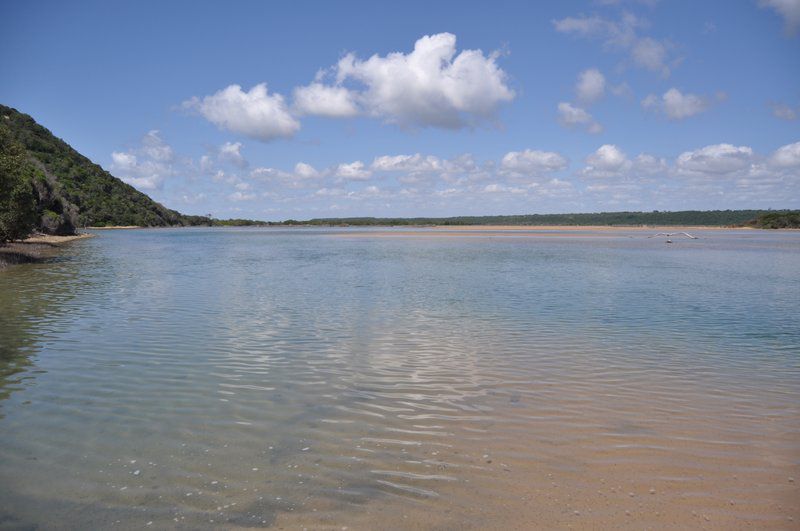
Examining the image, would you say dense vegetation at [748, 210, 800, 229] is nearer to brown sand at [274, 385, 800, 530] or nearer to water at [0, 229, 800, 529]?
water at [0, 229, 800, 529]

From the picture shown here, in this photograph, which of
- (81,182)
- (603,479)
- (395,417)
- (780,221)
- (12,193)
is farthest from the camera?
(780,221)

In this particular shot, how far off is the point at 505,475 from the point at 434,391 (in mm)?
3189

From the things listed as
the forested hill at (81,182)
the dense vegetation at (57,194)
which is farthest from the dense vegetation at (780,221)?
the forested hill at (81,182)

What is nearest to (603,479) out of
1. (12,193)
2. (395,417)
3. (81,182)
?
(395,417)

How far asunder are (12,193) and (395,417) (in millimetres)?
→ 31988

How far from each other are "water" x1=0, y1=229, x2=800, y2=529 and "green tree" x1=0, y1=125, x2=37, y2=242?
16044mm

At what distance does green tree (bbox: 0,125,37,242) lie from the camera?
1141 inches

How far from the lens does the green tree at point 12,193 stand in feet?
95.0

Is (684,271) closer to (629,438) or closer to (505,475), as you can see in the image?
(629,438)

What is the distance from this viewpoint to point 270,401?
27.3 ft

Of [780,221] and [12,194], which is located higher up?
[12,194]

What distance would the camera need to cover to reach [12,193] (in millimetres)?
29891

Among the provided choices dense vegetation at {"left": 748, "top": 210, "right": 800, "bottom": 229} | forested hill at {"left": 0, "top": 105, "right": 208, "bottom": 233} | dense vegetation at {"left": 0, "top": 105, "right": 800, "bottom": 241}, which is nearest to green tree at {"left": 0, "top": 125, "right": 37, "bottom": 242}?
dense vegetation at {"left": 0, "top": 105, "right": 800, "bottom": 241}

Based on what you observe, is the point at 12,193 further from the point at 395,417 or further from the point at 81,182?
the point at 81,182
